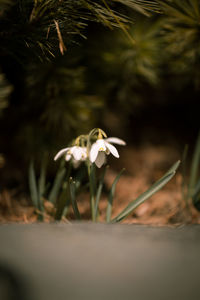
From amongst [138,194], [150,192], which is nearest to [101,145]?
[150,192]

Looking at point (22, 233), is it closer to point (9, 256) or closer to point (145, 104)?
point (9, 256)

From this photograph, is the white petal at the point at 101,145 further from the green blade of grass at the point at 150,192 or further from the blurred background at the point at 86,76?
the blurred background at the point at 86,76

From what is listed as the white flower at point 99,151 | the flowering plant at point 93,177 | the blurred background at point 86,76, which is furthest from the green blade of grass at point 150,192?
the blurred background at point 86,76

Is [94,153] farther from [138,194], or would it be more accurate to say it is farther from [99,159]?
[138,194]

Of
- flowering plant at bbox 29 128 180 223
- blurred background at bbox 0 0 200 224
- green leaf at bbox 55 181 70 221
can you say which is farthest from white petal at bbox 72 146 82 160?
blurred background at bbox 0 0 200 224

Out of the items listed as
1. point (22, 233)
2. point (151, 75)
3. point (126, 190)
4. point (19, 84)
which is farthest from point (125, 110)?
point (22, 233)

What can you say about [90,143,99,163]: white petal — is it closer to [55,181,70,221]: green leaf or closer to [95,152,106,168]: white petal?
[95,152,106,168]: white petal

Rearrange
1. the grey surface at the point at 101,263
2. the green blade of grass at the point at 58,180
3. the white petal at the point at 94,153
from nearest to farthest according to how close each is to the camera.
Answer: the grey surface at the point at 101,263
the white petal at the point at 94,153
the green blade of grass at the point at 58,180

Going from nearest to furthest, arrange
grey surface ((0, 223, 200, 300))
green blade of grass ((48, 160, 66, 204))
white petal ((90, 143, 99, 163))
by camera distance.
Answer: grey surface ((0, 223, 200, 300)), white petal ((90, 143, 99, 163)), green blade of grass ((48, 160, 66, 204))
